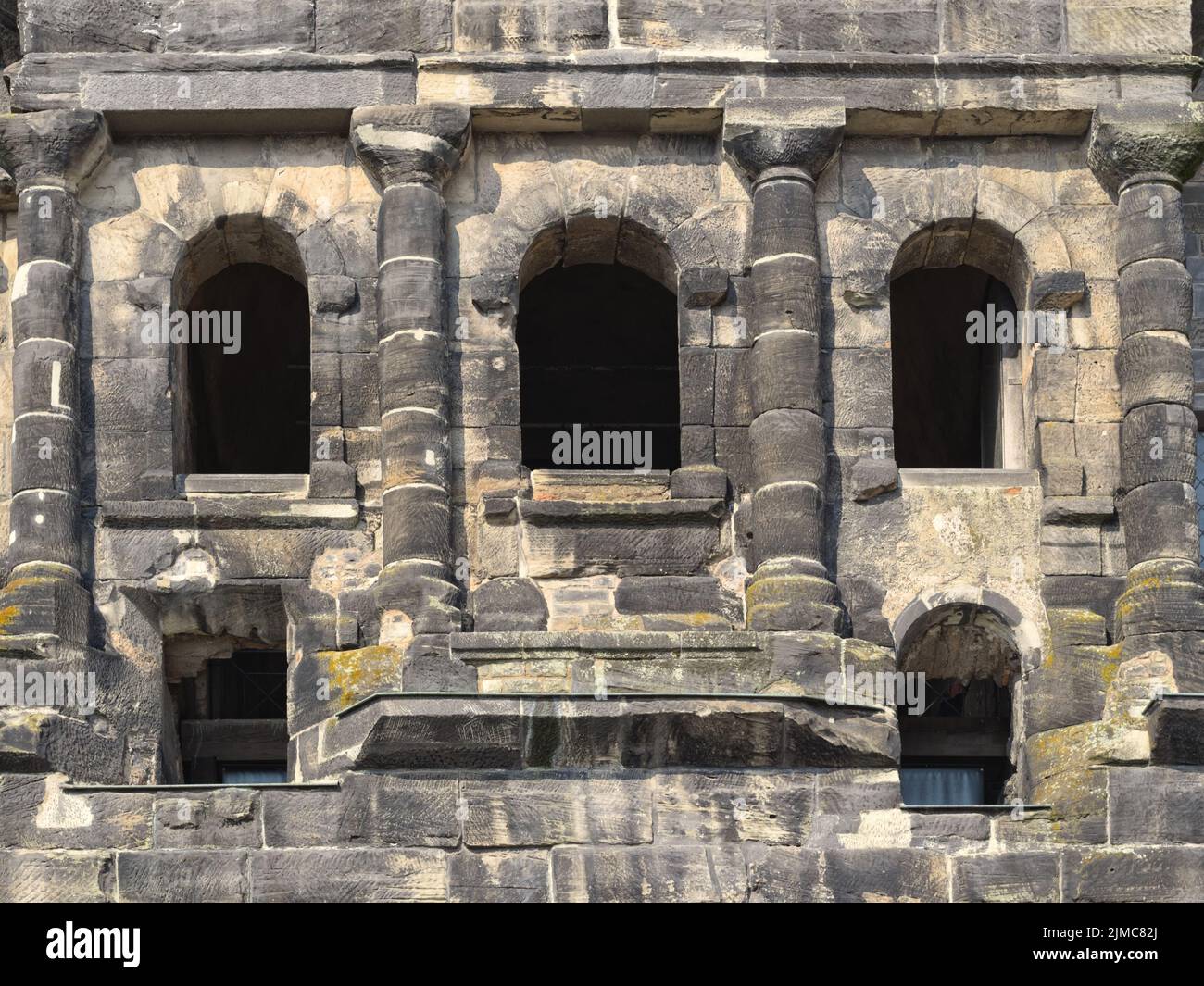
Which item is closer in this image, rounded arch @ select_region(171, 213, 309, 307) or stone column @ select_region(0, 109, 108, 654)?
stone column @ select_region(0, 109, 108, 654)

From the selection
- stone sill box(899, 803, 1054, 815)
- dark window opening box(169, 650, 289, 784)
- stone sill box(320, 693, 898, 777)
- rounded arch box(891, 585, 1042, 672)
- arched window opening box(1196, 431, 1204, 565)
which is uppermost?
arched window opening box(1196, 431, 1204, 565)

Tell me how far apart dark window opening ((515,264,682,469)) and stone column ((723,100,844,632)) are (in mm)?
6783

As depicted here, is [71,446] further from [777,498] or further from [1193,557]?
[1193,557]

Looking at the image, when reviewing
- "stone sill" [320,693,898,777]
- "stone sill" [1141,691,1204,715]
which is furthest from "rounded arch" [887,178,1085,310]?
"stone sill" [320,693,898,777]

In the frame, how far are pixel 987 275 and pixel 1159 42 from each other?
3.65m

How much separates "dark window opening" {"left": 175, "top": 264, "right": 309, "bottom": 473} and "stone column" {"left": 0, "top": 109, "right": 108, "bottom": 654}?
14.3 ft

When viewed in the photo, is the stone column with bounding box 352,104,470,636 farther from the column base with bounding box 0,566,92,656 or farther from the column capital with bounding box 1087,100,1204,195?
the column capital with bounding box 1087,100,1204,195

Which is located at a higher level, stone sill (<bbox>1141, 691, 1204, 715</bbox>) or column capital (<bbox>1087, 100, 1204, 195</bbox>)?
column capital (<bbox>1087, 100, 1204, 195</bbox>)

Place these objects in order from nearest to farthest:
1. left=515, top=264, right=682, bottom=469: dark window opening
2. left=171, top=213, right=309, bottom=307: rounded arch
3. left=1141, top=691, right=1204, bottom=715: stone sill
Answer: left=1141, top=691, right=1204, bottom=715: stone sill → left=171, top=213, right=309, bottom=307: rounded arch → left=515, top=264, right=682, bottom=469: dark window opening

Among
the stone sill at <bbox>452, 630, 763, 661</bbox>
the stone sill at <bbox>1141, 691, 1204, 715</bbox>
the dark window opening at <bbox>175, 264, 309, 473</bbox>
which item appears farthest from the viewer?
the dark window opening at <bbox>175, 264, 309, 473</bbox>

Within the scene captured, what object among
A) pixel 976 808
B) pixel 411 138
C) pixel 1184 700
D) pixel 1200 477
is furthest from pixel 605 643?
pixel 1200 477

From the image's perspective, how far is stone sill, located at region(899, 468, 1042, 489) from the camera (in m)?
33.9

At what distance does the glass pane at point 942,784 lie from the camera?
36.6 meters

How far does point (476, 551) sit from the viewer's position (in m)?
33.5
